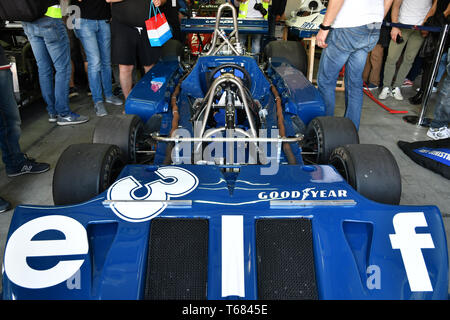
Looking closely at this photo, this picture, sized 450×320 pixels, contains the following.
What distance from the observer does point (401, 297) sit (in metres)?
1.37

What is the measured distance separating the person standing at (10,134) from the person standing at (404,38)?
14.3 ft

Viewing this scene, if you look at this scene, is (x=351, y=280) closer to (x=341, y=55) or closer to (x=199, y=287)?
(x=199, y=287)

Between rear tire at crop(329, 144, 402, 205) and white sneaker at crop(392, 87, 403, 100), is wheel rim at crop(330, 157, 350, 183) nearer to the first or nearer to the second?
rear tire at crop(329, 144, 402, 205)

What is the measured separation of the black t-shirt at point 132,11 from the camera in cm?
365

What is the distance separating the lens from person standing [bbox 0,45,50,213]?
2617 mm

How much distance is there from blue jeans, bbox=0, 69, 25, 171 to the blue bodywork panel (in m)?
1.57

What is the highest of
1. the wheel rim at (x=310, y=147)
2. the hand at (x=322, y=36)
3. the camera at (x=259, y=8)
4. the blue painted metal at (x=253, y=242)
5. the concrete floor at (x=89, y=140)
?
the camera at (x=259, y=8)

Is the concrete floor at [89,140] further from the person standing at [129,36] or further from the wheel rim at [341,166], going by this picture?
the wheel rim at [341,166]

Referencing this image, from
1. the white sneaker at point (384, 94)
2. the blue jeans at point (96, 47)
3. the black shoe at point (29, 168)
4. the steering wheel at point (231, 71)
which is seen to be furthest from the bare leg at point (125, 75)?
the white sneaker at point (384, 94)

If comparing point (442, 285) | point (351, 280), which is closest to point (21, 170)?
point (351, 280)

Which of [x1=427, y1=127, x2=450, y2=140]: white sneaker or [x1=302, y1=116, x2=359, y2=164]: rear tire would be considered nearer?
[x1=302, y1=116, x2=359, y2=164]: rear tire

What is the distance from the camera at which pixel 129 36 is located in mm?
3857

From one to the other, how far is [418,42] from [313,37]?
1.48 m

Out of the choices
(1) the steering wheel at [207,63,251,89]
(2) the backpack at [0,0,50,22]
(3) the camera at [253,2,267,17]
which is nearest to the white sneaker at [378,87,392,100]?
(3) the camera at [253,2,267,17]
